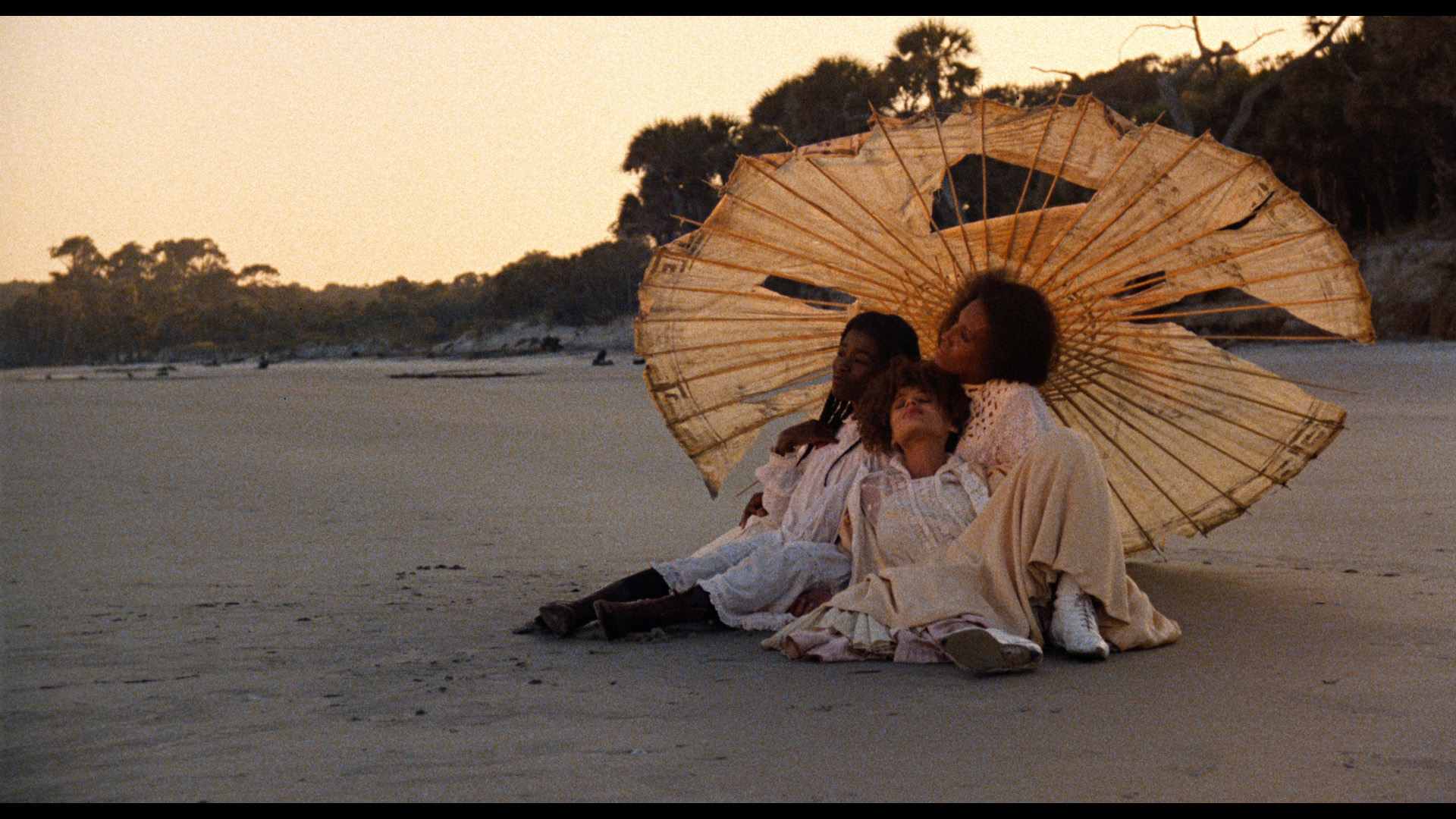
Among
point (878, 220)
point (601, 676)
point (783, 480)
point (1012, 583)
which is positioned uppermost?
point (878, 220)

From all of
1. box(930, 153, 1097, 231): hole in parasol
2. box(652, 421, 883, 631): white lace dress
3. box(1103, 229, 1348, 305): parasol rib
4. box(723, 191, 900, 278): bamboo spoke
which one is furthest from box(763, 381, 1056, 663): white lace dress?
box(930, 153, 1097, 231): hole in parasol

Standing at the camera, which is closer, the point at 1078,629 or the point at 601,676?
the point at 601,676

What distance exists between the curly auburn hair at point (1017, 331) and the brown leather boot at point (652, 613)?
117 cm

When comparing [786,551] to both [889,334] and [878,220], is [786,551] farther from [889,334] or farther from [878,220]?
[878,220]

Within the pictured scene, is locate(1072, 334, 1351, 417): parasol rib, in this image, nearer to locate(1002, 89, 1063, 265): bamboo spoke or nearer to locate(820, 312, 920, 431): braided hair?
locate(1002, 89, 1063, 265): bamboo spoke

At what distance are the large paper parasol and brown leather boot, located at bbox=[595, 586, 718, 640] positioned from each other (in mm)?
1009

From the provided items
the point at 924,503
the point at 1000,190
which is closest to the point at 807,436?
the point at 924,503

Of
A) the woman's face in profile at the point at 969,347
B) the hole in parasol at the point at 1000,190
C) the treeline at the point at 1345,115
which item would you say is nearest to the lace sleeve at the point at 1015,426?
the woman's face in profile at the point at 969,347

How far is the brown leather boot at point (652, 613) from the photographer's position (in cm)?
430

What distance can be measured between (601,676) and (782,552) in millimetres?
873

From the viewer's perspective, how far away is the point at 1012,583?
4023 mm

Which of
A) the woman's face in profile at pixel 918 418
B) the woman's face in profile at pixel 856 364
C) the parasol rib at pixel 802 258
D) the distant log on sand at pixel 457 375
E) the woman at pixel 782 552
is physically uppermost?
the parasol rib at pixel 802 258

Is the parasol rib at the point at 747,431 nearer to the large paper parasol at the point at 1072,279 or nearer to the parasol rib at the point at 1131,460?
the large paper parasol at the point at 1072,279

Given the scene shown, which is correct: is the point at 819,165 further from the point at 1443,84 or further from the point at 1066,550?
the point at 1443,84
